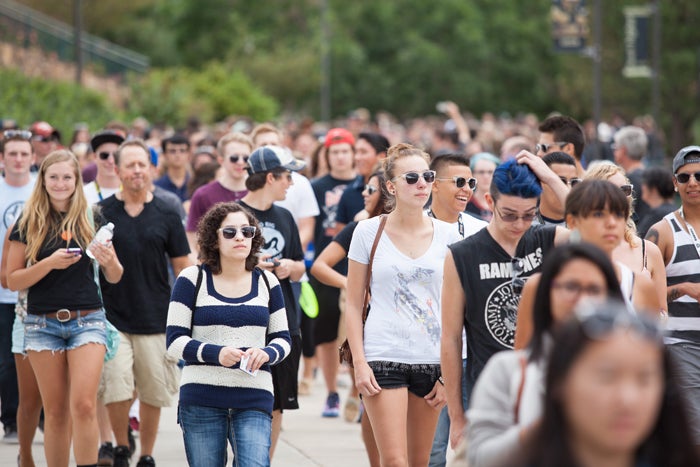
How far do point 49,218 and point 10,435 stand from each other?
8.53 feet

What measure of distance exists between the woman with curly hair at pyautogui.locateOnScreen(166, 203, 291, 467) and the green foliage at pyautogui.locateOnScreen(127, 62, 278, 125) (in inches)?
1030

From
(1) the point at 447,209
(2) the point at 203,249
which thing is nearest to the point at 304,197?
(1) the point at 447,209

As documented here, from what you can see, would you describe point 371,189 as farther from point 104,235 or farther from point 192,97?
point 192,97

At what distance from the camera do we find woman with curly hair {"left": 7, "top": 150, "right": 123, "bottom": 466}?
7.29 meters

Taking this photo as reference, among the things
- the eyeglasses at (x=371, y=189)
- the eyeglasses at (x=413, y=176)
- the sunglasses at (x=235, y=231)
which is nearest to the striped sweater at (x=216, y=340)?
the sunglasses at (x=235, y=231)

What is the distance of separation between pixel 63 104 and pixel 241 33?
34.4 meters

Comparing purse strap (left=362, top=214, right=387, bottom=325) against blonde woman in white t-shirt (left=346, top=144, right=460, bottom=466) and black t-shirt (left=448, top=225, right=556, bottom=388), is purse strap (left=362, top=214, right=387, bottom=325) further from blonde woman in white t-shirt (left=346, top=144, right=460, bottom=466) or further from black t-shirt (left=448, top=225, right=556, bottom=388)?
black t-shirt (left=448, top=225, right=556, bottom=388)

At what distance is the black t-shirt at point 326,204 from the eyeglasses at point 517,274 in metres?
5.59

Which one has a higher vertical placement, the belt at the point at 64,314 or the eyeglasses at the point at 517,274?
the eyeglasses at the point at 517,274

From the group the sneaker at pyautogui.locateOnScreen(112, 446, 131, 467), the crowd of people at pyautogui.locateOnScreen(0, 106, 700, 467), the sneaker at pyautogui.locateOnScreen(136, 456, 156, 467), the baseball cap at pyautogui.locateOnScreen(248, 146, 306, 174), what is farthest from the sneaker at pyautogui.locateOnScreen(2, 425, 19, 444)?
the baseball cap at pyautogui.locateOnScreen(248, 146, 306, 174)

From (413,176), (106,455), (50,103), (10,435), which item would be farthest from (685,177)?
(50,103)

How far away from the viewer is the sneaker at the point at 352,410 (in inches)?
414

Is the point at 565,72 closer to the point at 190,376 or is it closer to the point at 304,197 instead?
the point at 304,197

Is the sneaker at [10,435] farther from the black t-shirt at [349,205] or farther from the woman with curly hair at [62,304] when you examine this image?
the black t-shirt at [349,205]
